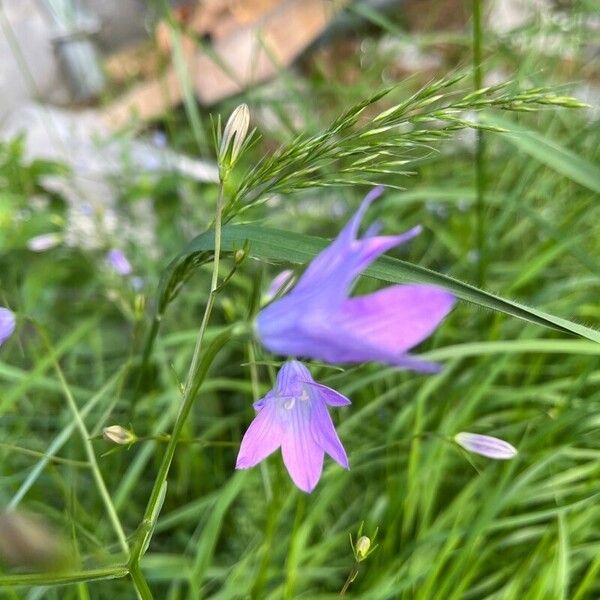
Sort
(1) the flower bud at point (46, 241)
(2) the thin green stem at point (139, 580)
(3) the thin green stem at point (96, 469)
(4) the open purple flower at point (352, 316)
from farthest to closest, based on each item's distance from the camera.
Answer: (1) the flower bud at point (46, 241), (3) the thin green stem at point (96, 469), (2) the thin green stem at point (139, 580), (4) the open purple flower at point (352, 316)

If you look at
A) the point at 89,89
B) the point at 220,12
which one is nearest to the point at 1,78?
the point at 89,89

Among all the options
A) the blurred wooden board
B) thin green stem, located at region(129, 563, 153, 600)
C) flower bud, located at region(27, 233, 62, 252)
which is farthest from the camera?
the blurred wooden board

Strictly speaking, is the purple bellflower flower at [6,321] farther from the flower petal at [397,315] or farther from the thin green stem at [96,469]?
the flower petal at [397,315]

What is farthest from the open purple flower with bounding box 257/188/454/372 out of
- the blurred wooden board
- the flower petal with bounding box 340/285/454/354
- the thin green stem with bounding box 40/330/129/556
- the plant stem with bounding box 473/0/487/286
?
the blurred wooden board

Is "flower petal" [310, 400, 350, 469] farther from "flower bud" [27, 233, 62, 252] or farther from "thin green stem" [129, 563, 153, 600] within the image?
"flower bud" [27, 233, 62, 252]

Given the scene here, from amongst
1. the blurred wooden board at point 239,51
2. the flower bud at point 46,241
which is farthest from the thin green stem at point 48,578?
the blurred wooden board at point 239,51

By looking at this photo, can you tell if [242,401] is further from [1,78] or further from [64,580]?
[1,78]
